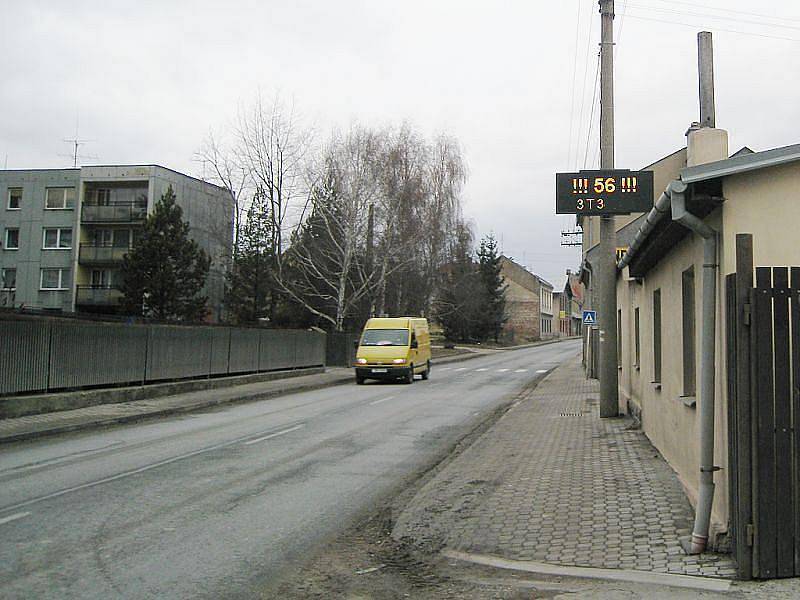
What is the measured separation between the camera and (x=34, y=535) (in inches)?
262

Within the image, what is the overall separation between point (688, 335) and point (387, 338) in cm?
2063

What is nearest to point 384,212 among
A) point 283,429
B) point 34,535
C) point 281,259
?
point 281,259

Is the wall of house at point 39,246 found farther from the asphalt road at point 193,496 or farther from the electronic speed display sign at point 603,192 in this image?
the electronic speed display sign at point 603,192

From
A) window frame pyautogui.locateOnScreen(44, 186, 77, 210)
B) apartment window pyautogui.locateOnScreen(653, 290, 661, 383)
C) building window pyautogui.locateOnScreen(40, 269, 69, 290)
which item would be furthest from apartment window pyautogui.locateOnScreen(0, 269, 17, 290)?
apartment window pyautogui.locateOnScreen(653, 290, 661, 383)

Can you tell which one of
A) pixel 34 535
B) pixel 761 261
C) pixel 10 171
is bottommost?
pixel 34 535

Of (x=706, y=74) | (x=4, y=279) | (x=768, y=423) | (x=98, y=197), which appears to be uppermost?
(x=98, y=197)

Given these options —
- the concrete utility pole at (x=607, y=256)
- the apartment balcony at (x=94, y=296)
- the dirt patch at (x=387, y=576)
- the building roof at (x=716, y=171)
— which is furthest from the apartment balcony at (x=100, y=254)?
the building roof at (x=716, y=171)

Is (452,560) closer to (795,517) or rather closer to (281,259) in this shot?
(795,517)

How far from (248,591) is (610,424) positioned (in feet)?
33.7

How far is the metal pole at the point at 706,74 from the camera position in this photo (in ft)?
36.0

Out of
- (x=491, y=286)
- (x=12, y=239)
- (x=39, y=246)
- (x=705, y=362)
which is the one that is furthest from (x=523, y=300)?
(x=705, y=362)

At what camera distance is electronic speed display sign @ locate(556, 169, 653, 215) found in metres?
13.2

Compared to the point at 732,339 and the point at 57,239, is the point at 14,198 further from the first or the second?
the point at 732,339

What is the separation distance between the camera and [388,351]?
28.1 m
